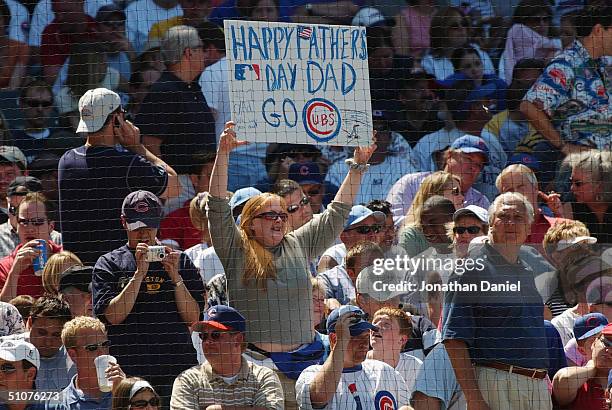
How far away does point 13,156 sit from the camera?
9414mm

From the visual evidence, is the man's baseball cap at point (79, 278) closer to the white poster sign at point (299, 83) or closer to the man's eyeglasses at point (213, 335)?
the man's eyeglasses at point (213, 335)

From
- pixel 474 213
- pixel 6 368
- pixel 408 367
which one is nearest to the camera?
pixel 6 368

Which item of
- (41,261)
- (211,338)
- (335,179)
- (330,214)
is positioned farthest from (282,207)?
(335,179)

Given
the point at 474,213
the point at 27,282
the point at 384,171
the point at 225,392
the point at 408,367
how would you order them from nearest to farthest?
the point at 225,392 < the point at 408,367 < the point at 474,213 < the point at 27,282 < the point at 384,171

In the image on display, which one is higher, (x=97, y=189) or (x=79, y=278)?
(x=97, y=189)

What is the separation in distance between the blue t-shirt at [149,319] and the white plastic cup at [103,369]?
8.0 inches

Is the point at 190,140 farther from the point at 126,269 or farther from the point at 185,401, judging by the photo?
the point at 185,401

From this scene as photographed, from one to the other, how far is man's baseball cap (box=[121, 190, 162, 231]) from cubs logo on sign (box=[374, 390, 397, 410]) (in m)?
1.41

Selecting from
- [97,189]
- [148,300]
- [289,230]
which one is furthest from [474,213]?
[97,189]

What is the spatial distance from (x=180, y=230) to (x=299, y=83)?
129cm

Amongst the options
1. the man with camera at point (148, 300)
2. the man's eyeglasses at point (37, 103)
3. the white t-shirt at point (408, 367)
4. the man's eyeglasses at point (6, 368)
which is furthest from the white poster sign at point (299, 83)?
the man's eyeglasses at point (37, 103)

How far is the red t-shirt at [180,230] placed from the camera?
8.80 metres

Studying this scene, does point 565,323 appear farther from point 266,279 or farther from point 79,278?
point 79,278

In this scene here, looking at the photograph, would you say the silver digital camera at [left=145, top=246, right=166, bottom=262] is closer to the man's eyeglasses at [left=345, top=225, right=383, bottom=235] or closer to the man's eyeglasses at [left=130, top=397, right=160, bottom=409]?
the man's eyeglasses at [left=130, top=397, right=160, bottom=409]
